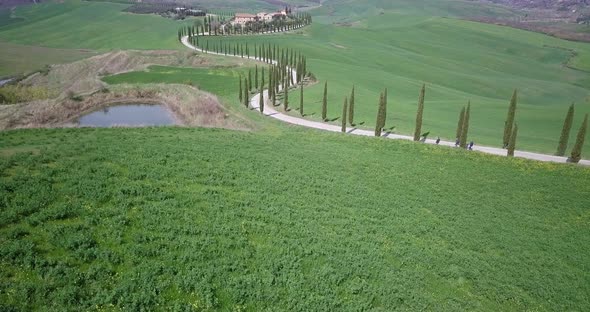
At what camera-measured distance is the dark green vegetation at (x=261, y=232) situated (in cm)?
1755

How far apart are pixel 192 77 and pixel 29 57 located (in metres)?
107

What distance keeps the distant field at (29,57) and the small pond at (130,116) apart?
103 meters

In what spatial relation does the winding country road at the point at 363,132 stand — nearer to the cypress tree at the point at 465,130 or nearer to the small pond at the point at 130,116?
the cypress tree at the point at 465,130

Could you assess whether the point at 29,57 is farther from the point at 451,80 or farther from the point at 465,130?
the point at 465,130

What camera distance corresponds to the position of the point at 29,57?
6270 inches

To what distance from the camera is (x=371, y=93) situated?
92125 millimetres

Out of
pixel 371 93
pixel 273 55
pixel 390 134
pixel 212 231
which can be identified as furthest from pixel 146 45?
pixel 212 231

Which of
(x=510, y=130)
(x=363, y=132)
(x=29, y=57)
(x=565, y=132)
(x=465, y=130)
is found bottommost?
(x=363, y=132)

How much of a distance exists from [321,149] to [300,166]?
9059 mm

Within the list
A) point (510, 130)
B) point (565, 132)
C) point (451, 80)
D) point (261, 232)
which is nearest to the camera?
point (261, 232)

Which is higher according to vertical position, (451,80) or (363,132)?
(451,80)

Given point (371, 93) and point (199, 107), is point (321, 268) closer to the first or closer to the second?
point (199, 107)

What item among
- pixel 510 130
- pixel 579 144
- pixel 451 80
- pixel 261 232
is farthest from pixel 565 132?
pixel 451 80

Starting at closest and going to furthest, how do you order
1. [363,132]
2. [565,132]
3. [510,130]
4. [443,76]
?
[565,132]
[510,130]
[363,132]
[443,76]
